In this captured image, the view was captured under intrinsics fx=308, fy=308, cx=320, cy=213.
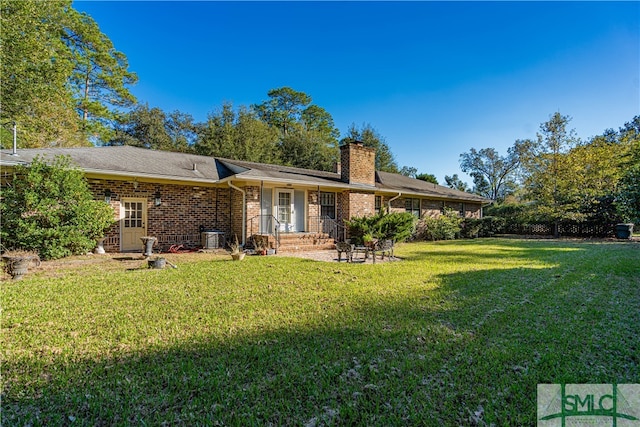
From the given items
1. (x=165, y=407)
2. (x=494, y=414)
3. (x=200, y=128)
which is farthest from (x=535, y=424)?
(x=200, y=128)

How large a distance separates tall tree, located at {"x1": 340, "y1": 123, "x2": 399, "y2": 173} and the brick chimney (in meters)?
17.4

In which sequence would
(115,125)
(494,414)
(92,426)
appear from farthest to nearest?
(115,125) < (494,414) < (92,426)

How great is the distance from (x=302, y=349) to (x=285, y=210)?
10.3 meters

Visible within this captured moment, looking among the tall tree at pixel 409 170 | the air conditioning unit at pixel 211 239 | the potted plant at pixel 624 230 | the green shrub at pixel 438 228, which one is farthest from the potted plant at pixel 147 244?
the tall tree at pixel 409 170

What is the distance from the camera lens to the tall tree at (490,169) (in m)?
42.6

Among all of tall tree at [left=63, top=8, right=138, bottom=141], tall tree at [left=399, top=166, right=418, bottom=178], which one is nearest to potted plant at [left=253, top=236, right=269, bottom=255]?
tall tree at [left=63, top=8, right=138, bottom=141]

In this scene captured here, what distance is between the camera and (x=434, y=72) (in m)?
14.2

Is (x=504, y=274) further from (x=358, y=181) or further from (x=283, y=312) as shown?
(x=358, y=181)

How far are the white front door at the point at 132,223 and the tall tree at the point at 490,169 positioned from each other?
44404 mm

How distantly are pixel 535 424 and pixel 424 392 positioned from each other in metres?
0.76

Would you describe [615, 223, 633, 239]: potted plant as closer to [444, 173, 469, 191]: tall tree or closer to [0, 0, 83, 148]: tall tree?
[444, 173, 469, 191]: tall tree

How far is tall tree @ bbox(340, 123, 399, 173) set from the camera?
32.3m

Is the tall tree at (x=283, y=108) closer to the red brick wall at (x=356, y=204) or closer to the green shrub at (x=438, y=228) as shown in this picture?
the green shrub at (x=438, y=228)

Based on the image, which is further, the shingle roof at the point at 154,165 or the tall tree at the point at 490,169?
the tall tree at the point at 490,169
